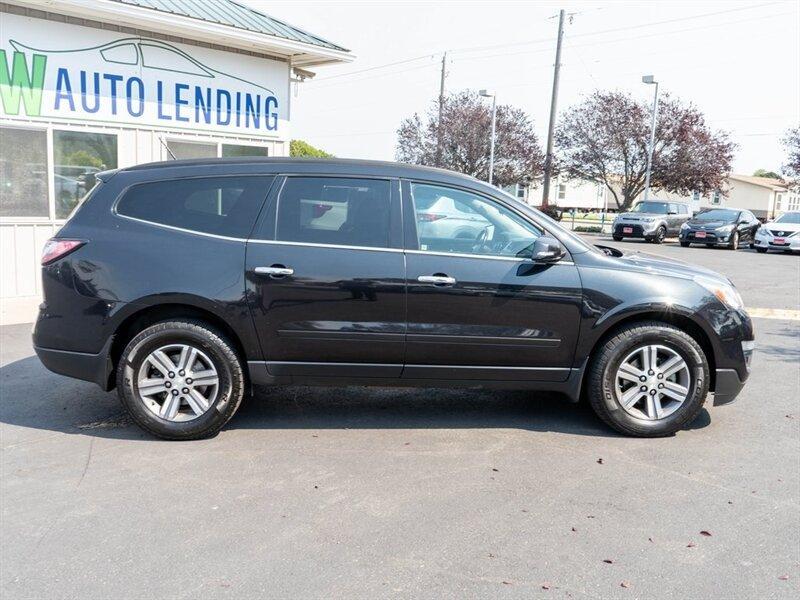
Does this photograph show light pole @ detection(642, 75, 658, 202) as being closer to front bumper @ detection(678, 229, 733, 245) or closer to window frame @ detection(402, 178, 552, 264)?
front bumper @ detection(678, 229, 733, 245)

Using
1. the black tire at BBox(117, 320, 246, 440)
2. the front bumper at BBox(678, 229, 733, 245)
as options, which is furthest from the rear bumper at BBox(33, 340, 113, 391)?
the front bumper at BBox(678, 229, 733, 245)

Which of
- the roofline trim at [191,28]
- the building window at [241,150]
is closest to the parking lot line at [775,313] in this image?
the roofline trim at [191,28]

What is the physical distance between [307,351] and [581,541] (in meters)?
2.16

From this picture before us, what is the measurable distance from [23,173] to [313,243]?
652 cm

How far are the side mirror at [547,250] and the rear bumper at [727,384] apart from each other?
142 centimetres

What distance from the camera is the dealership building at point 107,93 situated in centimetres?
909

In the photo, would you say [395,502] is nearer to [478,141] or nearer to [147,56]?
[147,56]

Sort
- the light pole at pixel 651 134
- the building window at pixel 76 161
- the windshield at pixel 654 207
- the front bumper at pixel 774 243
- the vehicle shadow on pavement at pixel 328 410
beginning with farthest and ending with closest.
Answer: the light pole at pixel 651 134 → the windshield at pixel 654 207 → the front bumper at pixel 774 243 → the building window at pixel 76 161 → the vehicle shadow on pavement at pixel 328 410

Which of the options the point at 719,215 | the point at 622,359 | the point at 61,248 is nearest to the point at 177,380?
the point at 61,248

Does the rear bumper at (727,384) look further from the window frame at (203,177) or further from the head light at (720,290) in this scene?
the window frame at (203,177)

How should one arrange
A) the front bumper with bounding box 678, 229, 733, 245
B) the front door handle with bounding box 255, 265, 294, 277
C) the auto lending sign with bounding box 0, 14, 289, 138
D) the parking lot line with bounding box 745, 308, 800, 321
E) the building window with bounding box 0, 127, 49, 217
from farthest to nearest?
the front bumper with bounding box 678, 229, 733, 245 < the parking lot line with bounding box 745, 308, 800, 321 < the building window with bounding box 0, 127, 49, 217 < the auto lending sign with bounding box 0, 14, 289, 138 < the front door handle with bounding box 255, 265, 294, 277

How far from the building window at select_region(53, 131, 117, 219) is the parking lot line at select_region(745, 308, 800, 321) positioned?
31.1 ft

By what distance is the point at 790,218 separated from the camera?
24.6m

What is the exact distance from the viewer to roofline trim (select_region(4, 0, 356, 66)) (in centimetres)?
903
